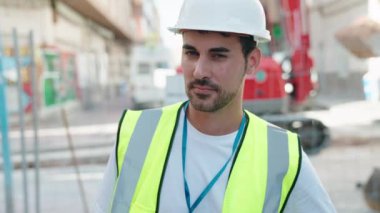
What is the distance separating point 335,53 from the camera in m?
26.7

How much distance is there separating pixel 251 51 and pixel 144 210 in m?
0.58

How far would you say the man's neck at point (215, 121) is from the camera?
1.80m

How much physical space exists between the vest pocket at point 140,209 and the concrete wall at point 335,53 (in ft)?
63.7

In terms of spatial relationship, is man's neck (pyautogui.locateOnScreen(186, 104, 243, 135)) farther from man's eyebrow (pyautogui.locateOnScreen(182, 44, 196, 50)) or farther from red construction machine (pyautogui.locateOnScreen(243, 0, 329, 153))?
red construction machine (pyautogui.locateOnScreen(243, 0, 329, 153))

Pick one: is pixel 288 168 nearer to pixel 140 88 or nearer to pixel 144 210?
pixel 144 210

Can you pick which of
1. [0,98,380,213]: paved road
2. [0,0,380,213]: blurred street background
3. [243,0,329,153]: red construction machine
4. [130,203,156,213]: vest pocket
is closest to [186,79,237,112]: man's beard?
[130,203,156,213]: vest pocket

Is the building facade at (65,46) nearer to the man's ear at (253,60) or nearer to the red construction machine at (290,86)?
the red construction machine at (290,86)

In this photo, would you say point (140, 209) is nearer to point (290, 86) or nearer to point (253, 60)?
point (253, 60)

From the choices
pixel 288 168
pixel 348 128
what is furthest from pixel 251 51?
pixel 348 128

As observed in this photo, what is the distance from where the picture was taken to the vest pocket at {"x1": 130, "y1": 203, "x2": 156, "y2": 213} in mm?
1688

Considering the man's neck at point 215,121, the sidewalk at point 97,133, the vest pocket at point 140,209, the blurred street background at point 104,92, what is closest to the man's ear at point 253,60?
the man's neck at point 215,121

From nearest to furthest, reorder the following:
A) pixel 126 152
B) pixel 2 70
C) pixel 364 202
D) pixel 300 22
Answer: pixel 126 152 → pixel 2 70 → pixel 364 202 → pixel 300 22

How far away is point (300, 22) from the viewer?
10758mm

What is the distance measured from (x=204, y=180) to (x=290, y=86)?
943 cm
